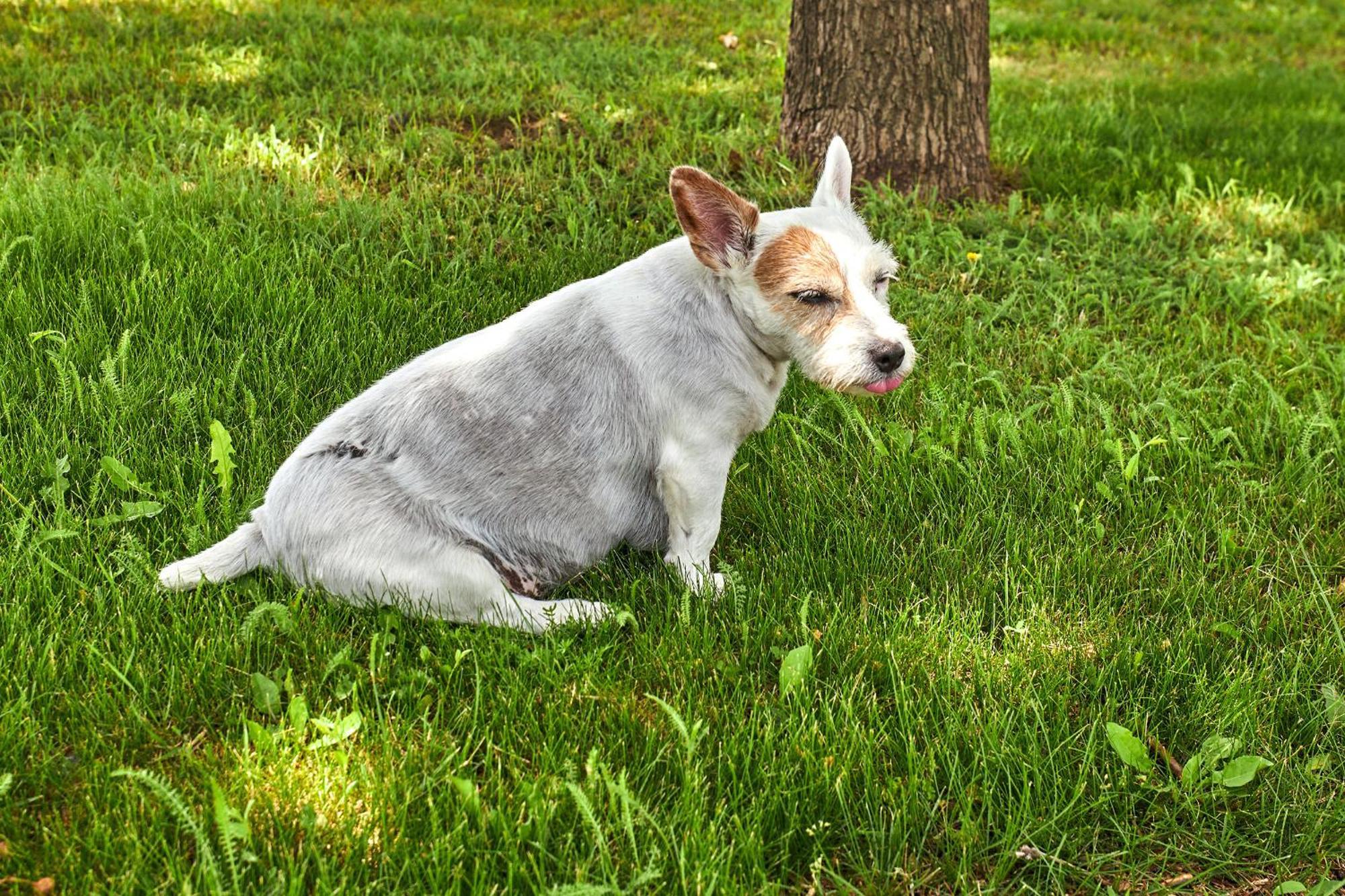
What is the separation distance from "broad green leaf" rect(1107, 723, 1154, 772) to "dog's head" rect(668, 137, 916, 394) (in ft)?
3.58

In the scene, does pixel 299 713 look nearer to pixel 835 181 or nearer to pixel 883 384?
pixel 883 384

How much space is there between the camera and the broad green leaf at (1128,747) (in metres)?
2.75

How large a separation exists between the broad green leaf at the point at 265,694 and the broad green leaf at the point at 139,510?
0.93m

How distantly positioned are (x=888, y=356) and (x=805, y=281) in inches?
12.9

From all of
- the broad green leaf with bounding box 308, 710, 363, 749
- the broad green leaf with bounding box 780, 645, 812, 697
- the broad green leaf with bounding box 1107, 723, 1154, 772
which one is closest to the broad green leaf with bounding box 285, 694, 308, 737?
the broad green leaf with bounding box 308, 710, 363, 749

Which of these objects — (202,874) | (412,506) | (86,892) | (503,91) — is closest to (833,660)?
(412,506)

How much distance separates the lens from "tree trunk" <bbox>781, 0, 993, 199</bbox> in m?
5.96

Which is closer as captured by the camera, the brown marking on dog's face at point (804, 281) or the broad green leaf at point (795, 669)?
the broad green leaf at point (795, 669)

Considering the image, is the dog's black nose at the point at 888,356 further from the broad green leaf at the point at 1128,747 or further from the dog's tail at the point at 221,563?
the dog's tail at the point at 221,563

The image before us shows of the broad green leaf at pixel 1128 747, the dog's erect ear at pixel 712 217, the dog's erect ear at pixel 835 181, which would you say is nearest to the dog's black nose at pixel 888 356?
the dog's erect ear at pixel 712 217

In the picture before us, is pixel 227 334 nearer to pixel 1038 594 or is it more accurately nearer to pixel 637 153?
pixel 637 153

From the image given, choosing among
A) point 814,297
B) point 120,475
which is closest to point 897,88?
point 814,297

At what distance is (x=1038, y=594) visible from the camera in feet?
11.2

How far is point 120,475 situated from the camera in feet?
11.7
